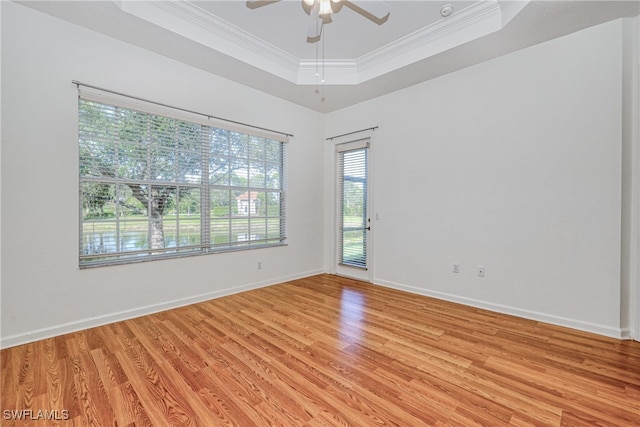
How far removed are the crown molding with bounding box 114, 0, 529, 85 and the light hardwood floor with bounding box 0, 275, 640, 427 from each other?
2953 mm

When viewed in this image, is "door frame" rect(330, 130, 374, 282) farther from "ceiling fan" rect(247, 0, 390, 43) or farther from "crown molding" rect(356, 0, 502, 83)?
"ceiling fan" rect(247, 0, 390, 43)

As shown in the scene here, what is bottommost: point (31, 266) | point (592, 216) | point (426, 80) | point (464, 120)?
point (31, 266)

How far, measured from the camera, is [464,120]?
3.44 meters

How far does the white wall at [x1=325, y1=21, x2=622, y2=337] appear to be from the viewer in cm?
260

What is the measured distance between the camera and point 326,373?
1978mm

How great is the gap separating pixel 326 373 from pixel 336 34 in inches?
135

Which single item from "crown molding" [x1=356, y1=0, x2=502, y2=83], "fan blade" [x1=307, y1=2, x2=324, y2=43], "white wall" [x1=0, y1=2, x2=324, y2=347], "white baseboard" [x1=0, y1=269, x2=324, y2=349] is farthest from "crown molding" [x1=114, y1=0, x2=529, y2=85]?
Answer: "white baseboard" [x1=0, y1=269, x2=324, y2=349]

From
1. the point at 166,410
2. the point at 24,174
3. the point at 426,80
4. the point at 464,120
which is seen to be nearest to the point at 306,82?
the point at 426,80

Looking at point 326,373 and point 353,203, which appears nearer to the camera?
point 326,373

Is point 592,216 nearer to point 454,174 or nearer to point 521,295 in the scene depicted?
point 521,295

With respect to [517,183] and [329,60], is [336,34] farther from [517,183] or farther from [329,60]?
[517,183]

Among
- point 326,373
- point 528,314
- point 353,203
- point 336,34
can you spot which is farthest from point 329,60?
point 528,314

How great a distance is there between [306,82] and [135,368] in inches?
145

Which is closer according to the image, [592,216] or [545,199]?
[592,216]
